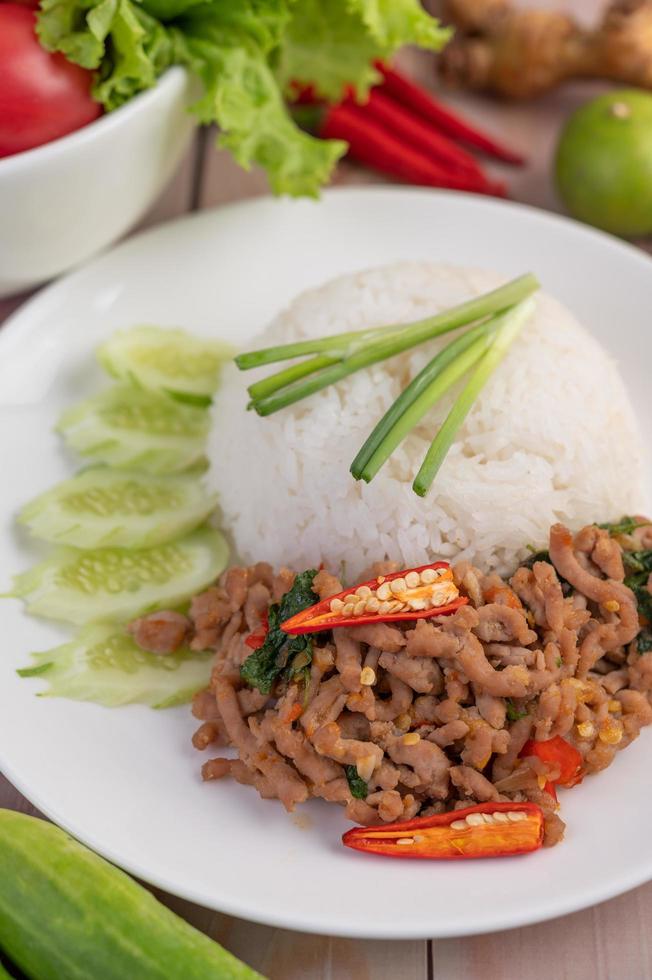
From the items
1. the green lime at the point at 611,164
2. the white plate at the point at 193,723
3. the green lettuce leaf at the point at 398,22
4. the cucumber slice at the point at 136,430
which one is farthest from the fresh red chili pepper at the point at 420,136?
the cucumber slice at the point at 136,430

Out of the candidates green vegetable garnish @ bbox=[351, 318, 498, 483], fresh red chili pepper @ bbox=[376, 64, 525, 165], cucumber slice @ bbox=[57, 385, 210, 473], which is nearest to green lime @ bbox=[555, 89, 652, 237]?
fresh red chili pepper @ bbox=[376, 64, 525, 165]

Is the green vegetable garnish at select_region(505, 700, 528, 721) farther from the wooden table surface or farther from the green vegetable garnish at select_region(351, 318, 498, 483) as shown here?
the green vegetable garnish at select_region(351, 318, 498, 483)

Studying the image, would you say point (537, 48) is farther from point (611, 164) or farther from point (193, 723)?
point (193, 723)

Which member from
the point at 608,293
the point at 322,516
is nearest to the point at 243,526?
the point at 322,516

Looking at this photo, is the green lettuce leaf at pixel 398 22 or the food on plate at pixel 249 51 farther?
the green lettuce leaf at pixel 398 22

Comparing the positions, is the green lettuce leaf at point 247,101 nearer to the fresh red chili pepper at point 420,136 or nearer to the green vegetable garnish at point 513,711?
the fresh red chili pepper at point 420,136

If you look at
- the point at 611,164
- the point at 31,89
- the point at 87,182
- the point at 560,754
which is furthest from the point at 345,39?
the point at 560,754
